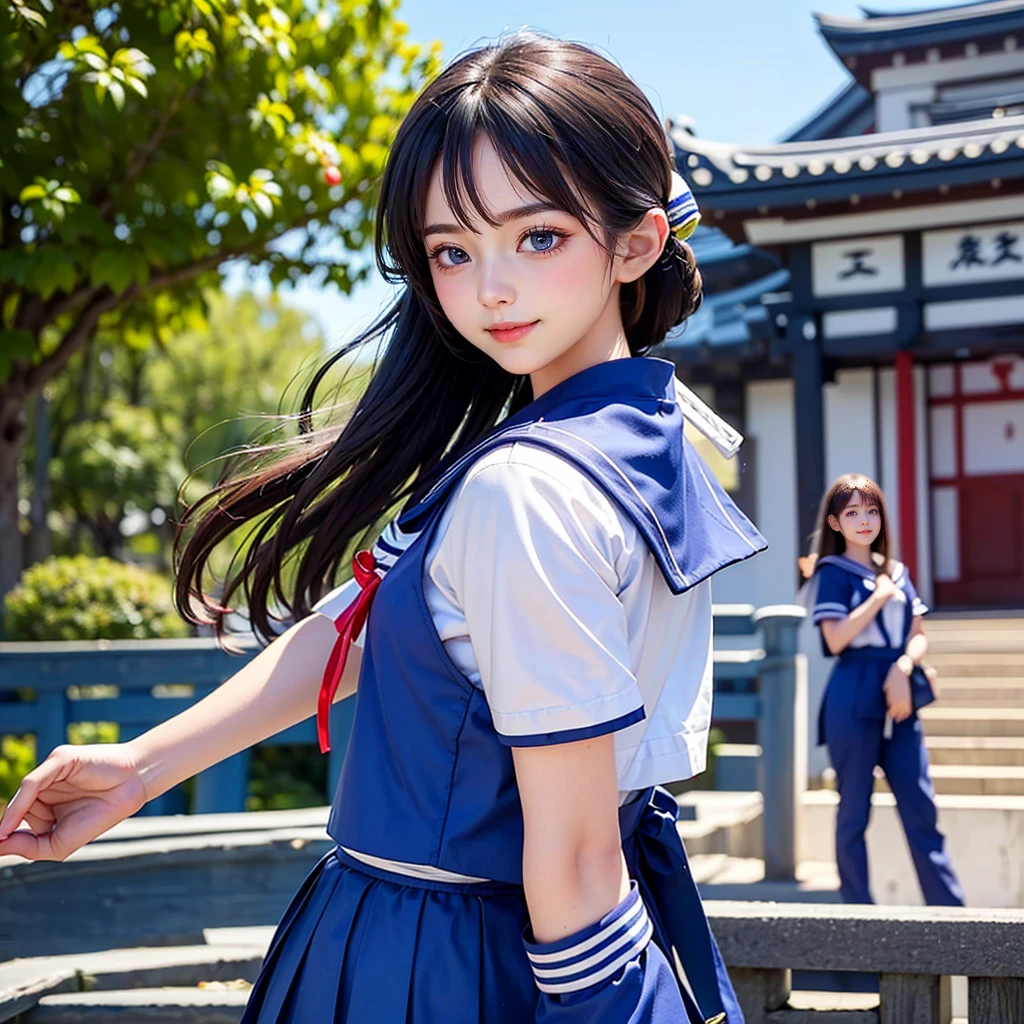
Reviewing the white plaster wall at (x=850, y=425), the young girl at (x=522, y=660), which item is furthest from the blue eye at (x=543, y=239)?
the white plaster wall at (x=850, y=425)

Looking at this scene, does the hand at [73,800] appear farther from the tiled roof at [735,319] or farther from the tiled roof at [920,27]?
the tiled roof at [920,27]

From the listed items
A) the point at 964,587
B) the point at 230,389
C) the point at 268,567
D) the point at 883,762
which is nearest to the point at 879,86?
the point at 964,587

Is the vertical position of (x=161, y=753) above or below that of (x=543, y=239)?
below

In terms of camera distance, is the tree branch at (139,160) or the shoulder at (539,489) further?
the tree branch at (139,160)

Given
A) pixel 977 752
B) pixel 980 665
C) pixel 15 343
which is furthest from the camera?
pixel 980 665

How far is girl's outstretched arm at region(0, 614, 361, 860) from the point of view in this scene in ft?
3.97

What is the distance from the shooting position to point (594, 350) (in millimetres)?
1311

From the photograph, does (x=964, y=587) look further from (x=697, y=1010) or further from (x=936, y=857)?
(x=697, y=1010)

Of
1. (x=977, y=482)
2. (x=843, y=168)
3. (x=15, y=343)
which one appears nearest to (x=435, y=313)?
(x=15, y=343)

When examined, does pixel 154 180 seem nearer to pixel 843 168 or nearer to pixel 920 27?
pixel 843 168

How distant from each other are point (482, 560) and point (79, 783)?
491 mm

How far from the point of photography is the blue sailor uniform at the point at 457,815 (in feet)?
3.59

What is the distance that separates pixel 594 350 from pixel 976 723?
661 centimetres

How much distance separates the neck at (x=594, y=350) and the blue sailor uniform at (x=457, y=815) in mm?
71
